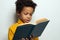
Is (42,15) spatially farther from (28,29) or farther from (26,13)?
(28,29)

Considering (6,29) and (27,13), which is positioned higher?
(27,13)

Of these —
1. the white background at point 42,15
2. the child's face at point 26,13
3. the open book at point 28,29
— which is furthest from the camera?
the white background at point 42,15

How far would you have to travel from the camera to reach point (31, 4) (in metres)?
1.16

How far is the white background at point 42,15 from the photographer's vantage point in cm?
125

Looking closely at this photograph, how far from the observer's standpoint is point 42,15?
54.9 inches

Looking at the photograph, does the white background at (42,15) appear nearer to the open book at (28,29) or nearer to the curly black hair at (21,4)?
the curly black hair at (21,4)

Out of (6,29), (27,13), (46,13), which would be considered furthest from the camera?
(46,13)

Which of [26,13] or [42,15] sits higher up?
[26,13]

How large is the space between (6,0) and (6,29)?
0.75ft

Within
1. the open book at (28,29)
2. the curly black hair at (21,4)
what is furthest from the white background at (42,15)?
the open book at (28,29)

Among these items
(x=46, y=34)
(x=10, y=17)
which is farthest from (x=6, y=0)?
(x=46, y=34)

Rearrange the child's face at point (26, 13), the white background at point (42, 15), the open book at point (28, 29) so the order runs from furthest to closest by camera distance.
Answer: the white background at point (42, 15) → the child's face at point (26, 13) → the open book at point (28, 29)

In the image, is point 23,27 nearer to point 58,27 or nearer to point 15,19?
point 15,19

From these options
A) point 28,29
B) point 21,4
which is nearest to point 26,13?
point 21,4
